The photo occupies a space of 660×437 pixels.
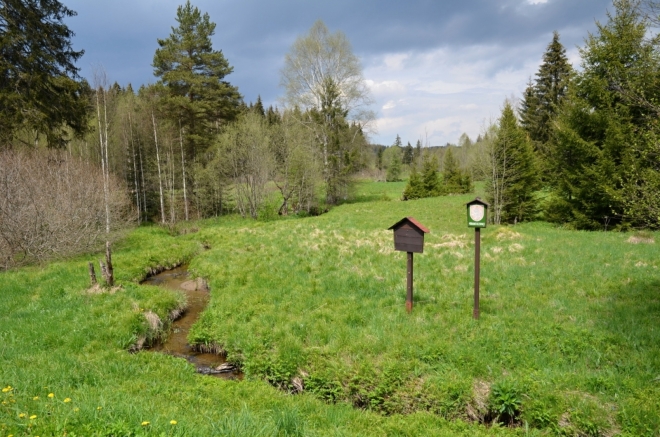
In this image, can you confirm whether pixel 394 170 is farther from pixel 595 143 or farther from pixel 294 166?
pixel 595 143

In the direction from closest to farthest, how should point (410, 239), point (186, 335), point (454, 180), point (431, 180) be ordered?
1. point (410, 239)
2. point (186, 335)
3. point (431, 180)
4. point (454, 180)

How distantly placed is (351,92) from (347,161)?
6.25m

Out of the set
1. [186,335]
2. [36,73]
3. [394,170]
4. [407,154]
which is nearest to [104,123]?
[36,73]

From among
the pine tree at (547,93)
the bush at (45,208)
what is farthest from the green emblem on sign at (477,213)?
the pine tree at (547,93)

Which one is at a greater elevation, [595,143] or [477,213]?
[595,143]

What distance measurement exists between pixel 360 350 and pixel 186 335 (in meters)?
4.74

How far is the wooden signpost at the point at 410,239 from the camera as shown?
792 cm

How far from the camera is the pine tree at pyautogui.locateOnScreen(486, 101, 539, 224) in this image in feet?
72.1

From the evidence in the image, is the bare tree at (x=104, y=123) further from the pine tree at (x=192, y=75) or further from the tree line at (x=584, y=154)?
the tree line at (x=584, y=154)

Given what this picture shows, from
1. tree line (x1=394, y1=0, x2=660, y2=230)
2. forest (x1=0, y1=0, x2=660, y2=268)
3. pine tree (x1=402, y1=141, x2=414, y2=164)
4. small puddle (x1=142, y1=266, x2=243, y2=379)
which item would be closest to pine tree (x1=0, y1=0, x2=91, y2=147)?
forest (x1=0, y1=0, x2=660, y2=268)

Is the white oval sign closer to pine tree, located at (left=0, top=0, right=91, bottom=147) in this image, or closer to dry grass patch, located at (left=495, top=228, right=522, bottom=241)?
dry grass patch, located at (left=495, top=228, right=522, bottom=241)

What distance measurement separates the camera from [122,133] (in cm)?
2794

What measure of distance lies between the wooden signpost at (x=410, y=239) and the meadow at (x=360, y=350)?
575 mm

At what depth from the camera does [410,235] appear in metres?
8.07
